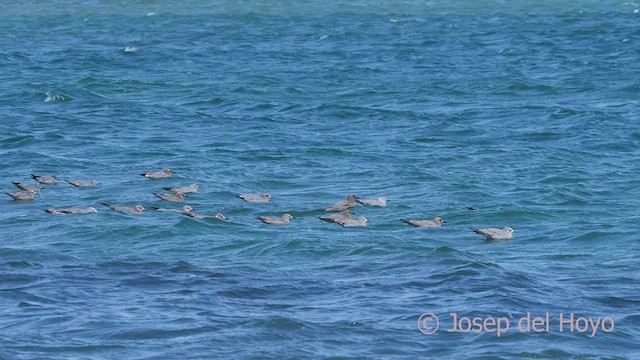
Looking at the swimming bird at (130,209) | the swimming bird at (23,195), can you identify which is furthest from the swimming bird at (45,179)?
the swimming bird at (130,209)

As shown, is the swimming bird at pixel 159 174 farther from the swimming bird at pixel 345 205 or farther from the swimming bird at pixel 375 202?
the swimming bird at pixel 375 202

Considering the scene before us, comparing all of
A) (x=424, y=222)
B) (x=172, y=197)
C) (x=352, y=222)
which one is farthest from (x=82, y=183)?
(x=424, y=222)

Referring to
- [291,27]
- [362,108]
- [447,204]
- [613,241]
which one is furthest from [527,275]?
[291,27]

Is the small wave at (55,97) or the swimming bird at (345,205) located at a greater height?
the swimming bird at (345,205)

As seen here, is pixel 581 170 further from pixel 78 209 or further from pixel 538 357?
pixel 538 357

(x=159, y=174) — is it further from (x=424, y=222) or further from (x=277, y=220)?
(x=424, y=222)

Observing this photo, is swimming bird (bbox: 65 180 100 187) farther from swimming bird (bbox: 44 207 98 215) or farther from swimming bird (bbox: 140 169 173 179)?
swimming bird (bbox: 44 207 98 215)

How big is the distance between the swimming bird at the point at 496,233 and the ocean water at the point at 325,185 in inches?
6.0

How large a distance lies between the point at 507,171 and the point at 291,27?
23.4 metres

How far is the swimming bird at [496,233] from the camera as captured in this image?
1955cm

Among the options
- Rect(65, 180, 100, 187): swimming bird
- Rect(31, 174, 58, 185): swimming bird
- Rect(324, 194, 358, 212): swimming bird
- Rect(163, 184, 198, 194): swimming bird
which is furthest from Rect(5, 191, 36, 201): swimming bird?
Rect(324, 194, 358, 212): swimming bird

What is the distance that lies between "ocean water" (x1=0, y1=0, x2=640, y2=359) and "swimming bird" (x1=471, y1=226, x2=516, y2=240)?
152 mm

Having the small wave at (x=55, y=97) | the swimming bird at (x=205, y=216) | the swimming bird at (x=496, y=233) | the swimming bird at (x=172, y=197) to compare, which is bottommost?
the small wave at (x=55, y=97)

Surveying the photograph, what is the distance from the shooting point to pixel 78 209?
837 inches
